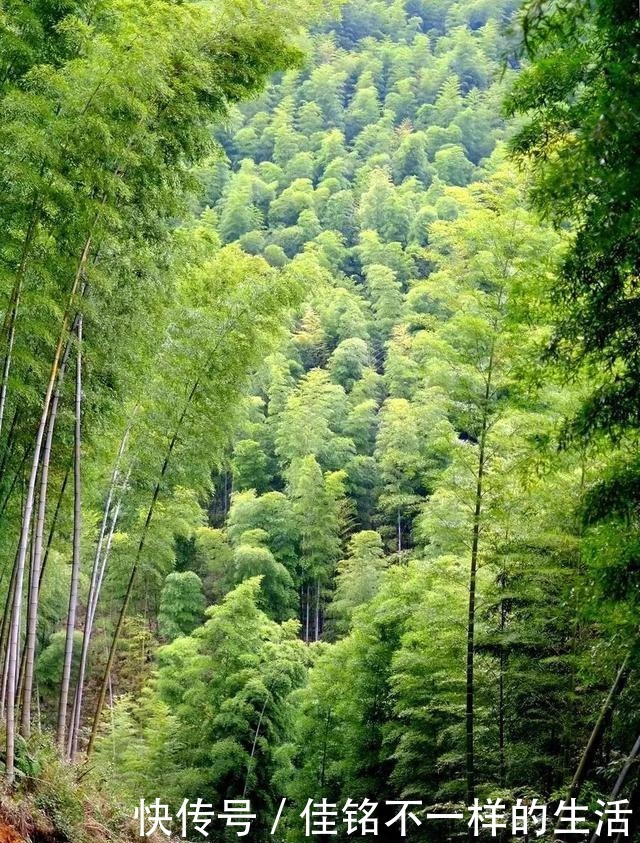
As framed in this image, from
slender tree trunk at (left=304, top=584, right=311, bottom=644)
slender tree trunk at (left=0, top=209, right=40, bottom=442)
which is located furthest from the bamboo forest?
slender tree trunk at (left=304, top=584, right=311, bottom=644)

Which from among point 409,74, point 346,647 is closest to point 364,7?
point 409,74

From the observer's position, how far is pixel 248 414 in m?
8.68

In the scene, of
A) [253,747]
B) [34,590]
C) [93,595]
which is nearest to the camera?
[34,590]

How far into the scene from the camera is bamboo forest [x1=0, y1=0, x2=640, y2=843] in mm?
3445

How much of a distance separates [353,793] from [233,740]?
299 centimetres

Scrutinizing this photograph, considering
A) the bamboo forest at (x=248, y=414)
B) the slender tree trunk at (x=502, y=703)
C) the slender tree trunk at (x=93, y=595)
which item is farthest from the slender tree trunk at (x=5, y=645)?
the slender tree trunk at (x=502, y=703)

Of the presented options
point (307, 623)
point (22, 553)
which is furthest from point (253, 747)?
point (307, 623)

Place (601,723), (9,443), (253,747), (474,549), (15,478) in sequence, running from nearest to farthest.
→ 1. (601,723)
2. (9,443)
3. (15,478)
4. (474,549)
5. (253,747)

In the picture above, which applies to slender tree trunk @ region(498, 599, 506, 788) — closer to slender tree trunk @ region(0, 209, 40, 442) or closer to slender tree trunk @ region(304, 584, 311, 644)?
slender tree trunk @ region(0, 209, 40, 442)

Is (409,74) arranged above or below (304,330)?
above

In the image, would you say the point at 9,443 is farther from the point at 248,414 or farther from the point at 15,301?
the point at 248,414

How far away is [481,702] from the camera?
7453mm

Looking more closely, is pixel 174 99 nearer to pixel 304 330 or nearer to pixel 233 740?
pixel 233 740

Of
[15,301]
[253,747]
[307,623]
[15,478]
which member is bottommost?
[253,747]
